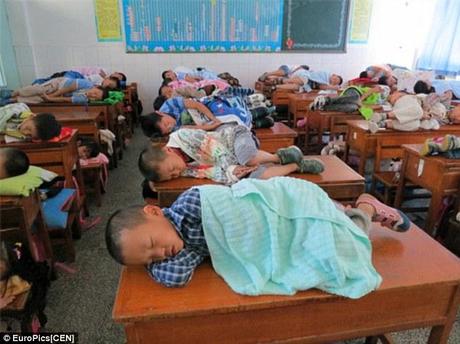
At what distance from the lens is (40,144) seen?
213cm

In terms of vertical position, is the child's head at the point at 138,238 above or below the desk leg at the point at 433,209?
above

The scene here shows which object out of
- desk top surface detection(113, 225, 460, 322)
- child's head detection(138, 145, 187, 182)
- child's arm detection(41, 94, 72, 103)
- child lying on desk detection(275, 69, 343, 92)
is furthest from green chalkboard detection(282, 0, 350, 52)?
desk top surface detection(113, 225, 460, 322)

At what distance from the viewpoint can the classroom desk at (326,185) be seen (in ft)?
5.35

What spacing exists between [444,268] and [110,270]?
1.77m

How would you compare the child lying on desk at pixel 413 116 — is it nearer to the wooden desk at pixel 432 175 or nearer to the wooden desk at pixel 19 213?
the wooden desk at pixel 432 175

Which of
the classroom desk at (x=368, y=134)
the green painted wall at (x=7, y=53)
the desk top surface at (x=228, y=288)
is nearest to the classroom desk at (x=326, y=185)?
the desk top surface at (x=228, y=288)

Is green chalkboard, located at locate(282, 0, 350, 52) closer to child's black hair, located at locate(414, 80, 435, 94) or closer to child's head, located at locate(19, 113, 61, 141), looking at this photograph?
child's black hair, located at locate(414, 80, 435, 94)

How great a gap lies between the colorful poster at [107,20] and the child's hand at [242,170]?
497 cm

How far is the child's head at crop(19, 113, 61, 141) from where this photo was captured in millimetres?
2123

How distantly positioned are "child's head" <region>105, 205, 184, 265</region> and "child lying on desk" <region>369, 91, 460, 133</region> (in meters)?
2.17

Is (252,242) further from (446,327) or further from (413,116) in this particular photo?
(413,116)

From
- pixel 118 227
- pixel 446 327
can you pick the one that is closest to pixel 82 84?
pixel 118 227

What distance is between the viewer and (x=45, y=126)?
212 centimetres

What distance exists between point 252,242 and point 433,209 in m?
1.72
